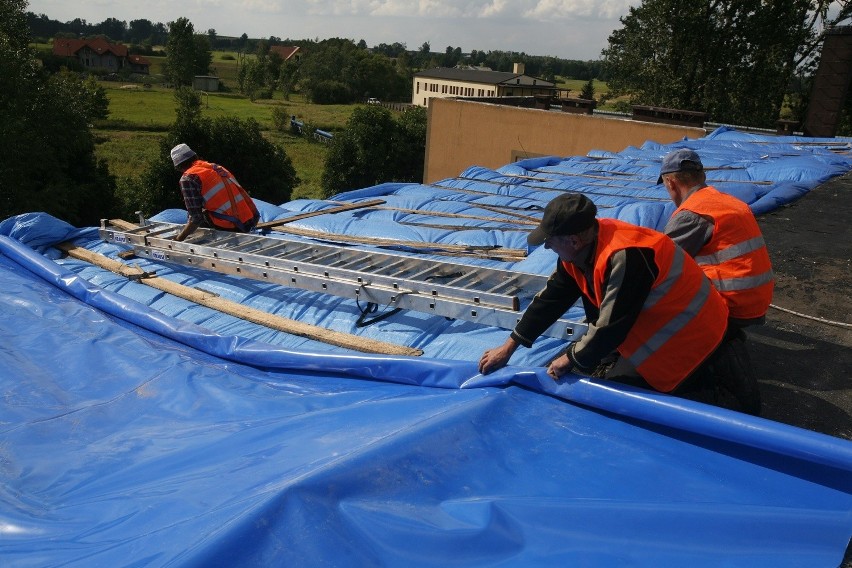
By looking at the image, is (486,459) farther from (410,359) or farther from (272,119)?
(272,119)

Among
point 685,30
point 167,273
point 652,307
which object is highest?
point 685,30

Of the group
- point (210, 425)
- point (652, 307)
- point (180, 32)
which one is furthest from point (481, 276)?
point (180, 32)

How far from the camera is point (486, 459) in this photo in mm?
2406

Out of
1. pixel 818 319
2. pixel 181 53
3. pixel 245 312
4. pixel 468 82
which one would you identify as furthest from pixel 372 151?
pixel 181 53

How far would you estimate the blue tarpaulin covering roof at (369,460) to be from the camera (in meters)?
1.93

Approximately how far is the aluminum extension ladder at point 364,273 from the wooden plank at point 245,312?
0.27 meters

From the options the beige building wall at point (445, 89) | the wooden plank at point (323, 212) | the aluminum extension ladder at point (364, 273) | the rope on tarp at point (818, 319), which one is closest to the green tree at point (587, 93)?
the beige building wall at point (445, 89)

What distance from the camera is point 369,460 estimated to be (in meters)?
2.16

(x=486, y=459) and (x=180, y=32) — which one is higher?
(x=180, y=32)

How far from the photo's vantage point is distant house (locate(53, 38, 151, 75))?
88.6 m

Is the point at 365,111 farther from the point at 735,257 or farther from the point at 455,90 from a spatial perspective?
the point at 455,90

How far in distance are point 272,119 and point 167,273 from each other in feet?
176

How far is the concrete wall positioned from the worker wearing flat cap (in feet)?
45.9

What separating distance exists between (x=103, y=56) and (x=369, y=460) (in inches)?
4127
